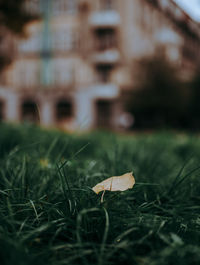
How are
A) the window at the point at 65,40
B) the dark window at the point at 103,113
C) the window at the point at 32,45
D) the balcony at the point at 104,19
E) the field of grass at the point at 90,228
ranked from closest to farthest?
the field of grass at the point at 90,228
the balcony at the point at 104,19
the dark window at the point at 103,113
the window at the point at 65,40
the window at the point at 32,45

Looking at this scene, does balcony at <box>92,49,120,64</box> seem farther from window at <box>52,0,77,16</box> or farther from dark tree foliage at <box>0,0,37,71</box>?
dark tree foliage at <box>0,0,37,71</box>

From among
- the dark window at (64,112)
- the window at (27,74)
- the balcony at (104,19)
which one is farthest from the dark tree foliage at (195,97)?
the window at (27,74)

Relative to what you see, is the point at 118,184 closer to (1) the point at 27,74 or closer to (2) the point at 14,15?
(2) the point at 14,15

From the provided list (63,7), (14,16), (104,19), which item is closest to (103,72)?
(104,19)

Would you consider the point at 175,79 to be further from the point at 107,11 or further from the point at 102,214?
the point at 102,214

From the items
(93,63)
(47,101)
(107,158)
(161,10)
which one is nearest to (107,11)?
(93,63)

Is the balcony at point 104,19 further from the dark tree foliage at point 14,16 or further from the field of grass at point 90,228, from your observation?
the field of grass at point 90,228

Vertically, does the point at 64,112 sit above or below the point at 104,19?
below
